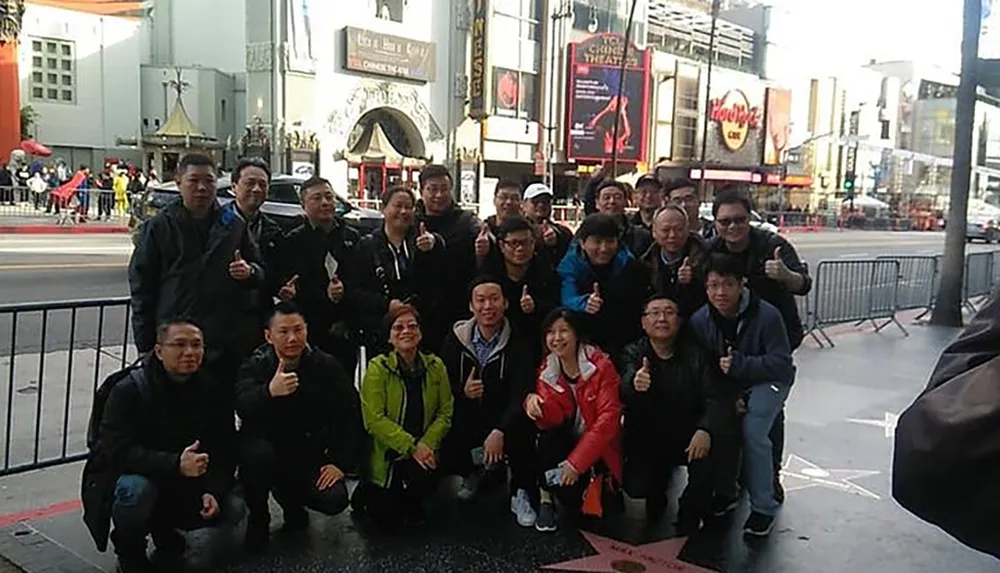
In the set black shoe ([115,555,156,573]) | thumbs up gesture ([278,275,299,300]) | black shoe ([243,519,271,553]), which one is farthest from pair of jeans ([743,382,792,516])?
black shoe ([115,555,156,573])

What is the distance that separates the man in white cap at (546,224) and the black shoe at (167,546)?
2698mm

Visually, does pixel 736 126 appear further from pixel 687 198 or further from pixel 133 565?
pixel 133 565

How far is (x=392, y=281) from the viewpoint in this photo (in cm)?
539

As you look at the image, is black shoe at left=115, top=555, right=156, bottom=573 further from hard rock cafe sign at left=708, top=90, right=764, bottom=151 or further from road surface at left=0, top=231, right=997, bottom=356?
hard rock cafe sign at left=708, top=90, right=764, bottom=151

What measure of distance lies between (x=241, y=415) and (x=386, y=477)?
0.79 m

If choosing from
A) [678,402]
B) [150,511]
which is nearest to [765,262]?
[678,402]

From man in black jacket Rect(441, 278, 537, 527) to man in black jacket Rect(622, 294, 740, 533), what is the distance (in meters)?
0.57

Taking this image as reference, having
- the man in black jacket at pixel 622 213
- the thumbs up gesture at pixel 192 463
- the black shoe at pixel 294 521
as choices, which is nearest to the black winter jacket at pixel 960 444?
the thumbs up gesture at pixel 192 463

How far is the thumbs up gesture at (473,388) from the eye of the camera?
16.4ft

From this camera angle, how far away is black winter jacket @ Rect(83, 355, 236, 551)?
13.2ft

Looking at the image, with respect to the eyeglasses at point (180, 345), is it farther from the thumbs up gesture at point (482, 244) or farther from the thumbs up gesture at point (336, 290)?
the thumbs up gesture at point (482, 244)

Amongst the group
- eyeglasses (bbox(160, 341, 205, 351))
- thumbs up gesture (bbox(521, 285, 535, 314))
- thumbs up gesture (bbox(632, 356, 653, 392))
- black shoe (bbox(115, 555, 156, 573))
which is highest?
thumbs up gesture (bbox(521, 285, 535, 314))

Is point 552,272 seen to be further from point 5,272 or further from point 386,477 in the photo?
point 5,272

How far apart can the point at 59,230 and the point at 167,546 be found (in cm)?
2164
